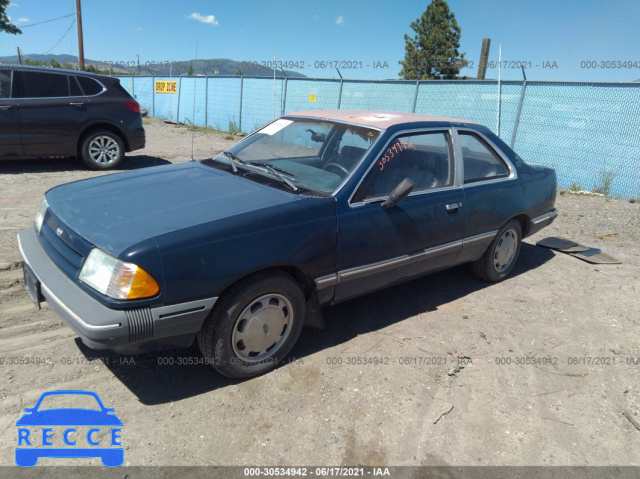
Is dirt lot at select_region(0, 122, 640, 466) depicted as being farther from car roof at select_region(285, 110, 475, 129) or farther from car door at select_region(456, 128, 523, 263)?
car roof at select_region(285, 110, 475, 129)

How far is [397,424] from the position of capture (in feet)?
9.41

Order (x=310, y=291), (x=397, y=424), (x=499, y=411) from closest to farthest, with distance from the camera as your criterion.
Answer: (x=397, y=424), (x=499, y=411), (x=310, y=291)

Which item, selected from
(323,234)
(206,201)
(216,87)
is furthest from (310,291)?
(216,87)

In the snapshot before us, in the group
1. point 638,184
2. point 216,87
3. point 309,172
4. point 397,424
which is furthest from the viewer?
point 216,87

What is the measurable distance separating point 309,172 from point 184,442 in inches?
80.4

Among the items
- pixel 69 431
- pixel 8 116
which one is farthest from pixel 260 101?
pixel 69 431

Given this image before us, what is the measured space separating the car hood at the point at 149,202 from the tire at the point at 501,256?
2435mm

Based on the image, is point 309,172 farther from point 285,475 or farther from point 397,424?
point 285,475

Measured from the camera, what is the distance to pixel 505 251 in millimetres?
4953

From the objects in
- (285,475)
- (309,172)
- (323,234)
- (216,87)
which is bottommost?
(285,475)

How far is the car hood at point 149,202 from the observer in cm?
273

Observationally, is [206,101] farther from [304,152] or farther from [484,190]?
[484,190]

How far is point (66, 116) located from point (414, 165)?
6.91m

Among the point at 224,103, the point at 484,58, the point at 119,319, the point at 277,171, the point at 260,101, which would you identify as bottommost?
the point at 119,319
